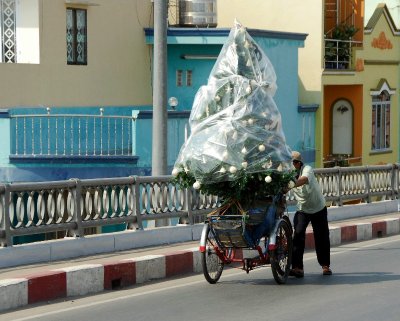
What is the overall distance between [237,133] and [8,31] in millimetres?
12438

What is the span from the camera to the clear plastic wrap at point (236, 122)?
1305cm

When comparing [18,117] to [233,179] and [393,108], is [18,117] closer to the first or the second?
[233,179]

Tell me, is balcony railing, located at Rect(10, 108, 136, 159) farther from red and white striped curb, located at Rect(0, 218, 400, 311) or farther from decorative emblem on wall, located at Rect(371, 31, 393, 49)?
decorative emblem on wall, located at Rect(371, 31, 393, 49)

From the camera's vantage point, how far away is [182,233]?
1652 cm

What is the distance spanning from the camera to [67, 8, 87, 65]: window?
25562 millimetres

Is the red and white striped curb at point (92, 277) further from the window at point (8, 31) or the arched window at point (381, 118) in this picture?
the arched window at point (381, 118)

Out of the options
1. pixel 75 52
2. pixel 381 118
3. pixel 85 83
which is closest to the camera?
pixel 75 52

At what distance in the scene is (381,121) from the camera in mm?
37375

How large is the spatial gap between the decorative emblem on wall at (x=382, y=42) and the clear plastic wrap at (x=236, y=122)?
906 inches

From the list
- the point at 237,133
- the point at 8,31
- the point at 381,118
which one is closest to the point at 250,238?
the point at 237,133

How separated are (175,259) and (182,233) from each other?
2.13 m

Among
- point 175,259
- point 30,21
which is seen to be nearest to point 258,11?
point 30,21

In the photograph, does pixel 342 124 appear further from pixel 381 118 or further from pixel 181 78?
pixel 181 78

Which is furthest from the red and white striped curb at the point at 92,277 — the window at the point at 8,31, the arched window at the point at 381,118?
the arched window at the point at 381,118
